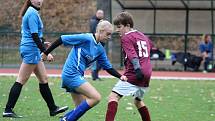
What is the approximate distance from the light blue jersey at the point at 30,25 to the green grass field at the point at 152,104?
110cm

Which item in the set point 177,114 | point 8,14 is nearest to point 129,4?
point 8,14

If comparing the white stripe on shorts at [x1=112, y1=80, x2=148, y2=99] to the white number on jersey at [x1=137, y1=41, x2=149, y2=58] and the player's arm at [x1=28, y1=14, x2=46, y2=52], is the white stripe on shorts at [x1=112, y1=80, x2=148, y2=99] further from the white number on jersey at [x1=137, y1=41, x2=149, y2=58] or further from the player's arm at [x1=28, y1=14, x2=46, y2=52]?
the player's arm at [x1=28, y1=14, x2=46, y2=52]

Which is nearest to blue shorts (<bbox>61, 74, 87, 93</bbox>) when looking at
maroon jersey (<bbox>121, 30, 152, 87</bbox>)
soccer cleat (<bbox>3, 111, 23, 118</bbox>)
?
maroon jersey (<bbox>121, 30, 152, 87</bbox>)

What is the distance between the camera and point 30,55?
9.42 metres

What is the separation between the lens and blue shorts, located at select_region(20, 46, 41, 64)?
942cm

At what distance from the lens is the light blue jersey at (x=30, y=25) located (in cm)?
926

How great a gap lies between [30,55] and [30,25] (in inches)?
18.1

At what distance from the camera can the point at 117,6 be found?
26.4m

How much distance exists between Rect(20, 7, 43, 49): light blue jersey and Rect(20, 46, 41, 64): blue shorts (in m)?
0.07

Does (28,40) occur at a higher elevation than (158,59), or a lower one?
higher

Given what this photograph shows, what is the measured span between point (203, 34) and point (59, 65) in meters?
5.86

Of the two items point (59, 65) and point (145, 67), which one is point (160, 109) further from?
point (59, 65)

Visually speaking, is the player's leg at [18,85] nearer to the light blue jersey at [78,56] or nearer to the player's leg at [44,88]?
the player's leg at [44,88]

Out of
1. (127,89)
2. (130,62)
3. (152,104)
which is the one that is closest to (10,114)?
(127,89)
